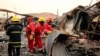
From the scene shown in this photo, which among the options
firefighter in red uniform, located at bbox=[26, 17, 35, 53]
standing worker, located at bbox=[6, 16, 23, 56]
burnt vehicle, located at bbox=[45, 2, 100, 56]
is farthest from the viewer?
firefighter in red uniform, located at bbox=[26, 17, 35, 53]

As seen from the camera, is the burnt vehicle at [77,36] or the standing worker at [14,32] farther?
the standing worker at [14,32]

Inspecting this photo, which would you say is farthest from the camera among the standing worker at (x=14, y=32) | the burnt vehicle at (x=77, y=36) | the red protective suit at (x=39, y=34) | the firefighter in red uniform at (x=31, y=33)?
the red protective suit at (x=39, y=34)

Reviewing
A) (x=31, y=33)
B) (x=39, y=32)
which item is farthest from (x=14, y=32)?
(x=39, y=32)

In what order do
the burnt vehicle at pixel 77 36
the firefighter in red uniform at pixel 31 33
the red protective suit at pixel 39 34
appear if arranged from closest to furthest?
the burnt vehicle at pixel 77 36 < the firefighter in red uniform at pixel 31 33 < the red protective suit at pixel 39 34

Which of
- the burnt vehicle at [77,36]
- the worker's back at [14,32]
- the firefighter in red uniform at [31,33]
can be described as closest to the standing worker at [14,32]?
the worker's back at [14,32]

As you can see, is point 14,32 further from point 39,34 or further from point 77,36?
point 39,34

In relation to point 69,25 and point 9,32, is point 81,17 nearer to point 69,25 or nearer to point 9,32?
point 69,25

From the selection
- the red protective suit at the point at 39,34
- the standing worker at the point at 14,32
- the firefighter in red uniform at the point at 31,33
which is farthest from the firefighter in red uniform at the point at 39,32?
the standing worker at the point at 14,32

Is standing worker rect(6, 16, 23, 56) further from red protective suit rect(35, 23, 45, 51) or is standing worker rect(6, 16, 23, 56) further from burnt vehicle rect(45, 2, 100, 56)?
red protective suit rect(35, 23, 45, 51)

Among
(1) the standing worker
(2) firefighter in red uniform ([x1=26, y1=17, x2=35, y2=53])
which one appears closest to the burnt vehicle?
(1) the standing worker

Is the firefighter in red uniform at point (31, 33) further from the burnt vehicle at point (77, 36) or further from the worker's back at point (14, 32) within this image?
the worker's back at point (14, 32)

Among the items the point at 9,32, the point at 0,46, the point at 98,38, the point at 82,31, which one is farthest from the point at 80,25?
the point at 0,46

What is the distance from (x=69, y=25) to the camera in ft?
45.2

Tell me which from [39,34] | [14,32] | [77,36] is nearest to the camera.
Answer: [77,36]
